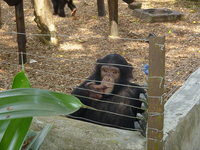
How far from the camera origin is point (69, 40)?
771 centimetres

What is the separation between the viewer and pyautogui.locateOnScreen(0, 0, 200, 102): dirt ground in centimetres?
565

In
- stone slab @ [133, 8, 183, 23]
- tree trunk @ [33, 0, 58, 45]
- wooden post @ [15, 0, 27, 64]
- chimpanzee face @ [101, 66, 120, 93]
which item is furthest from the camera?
stone slab @ [133, 8, 183, 23]

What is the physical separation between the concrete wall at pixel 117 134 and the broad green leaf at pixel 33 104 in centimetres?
116

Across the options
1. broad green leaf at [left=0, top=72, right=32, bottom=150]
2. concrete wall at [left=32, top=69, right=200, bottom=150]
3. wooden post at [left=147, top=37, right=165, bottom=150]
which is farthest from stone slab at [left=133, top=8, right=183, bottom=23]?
broad green leaf at [left=0, top=72, right=32, bottom=150]

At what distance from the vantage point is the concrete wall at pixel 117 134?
242 centimetres

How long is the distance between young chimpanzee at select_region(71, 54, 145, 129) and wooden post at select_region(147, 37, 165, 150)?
28.8 inches

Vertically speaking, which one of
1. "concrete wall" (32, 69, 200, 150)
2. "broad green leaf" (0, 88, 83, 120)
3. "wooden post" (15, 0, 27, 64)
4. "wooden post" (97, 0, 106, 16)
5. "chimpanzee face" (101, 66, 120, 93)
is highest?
"wooden post" (97, 0, 106, 16)

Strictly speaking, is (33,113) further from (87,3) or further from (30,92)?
(87,3)

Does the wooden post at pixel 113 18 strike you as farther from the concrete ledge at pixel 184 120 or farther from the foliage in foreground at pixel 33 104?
the foliage in foreground at pixel 33 104

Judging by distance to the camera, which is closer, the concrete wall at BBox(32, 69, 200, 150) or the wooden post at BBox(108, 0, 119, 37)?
the concrete wall at BBox(32, 69, 200, 150)

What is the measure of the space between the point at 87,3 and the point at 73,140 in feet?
30.6

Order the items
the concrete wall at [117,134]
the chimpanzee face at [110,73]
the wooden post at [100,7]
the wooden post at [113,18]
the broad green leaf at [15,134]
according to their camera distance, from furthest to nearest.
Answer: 1. the wooden post at [100,7]
2. the wooden post at [113,18]
3. the chimpanzee face at [110,73]
4. the concrete wall at [117,134]
5. the broad green leaf at [15,134]

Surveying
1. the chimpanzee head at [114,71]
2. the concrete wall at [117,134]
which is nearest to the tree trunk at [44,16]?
the chimpanzee head at [114,71]

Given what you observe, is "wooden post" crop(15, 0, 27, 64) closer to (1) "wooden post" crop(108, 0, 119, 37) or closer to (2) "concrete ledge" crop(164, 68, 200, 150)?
(1) "wooden post" crop(108, 0, 119, 37)
